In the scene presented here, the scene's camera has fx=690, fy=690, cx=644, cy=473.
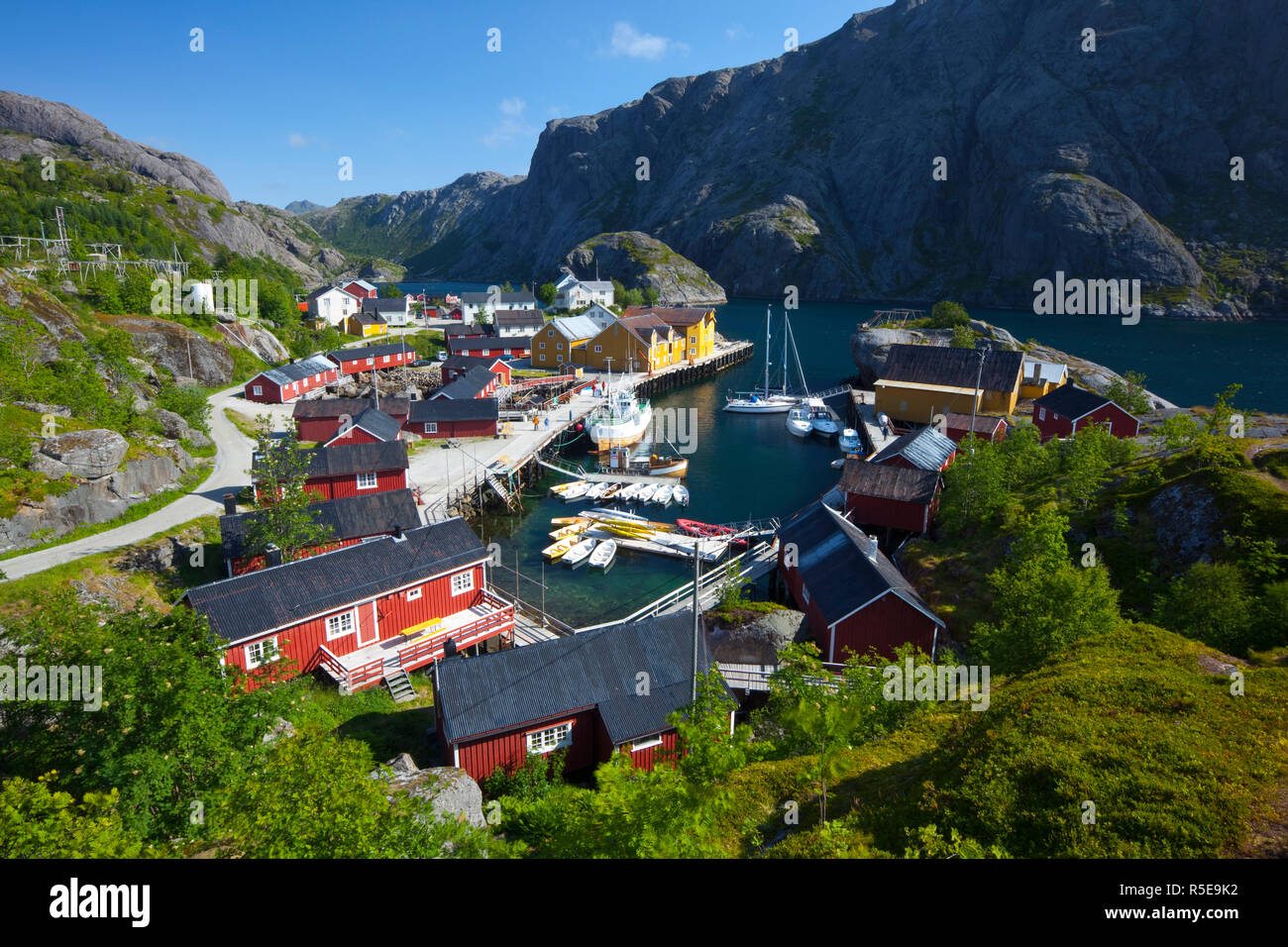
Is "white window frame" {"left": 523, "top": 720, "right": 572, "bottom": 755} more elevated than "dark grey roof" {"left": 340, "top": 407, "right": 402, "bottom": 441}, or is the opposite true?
"dark grey roof" {"left": 340, "top": 407, "right": 402, "bottom": 441}

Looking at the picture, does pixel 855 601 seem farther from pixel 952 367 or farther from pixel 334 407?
pixel 334 407

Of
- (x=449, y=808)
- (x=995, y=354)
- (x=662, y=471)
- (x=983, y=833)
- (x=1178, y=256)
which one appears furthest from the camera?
(x=1178, y=256)

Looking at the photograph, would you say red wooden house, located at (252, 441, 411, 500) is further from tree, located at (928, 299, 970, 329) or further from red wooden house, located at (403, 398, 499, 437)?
tree, located at (928, 299, 970, 329)

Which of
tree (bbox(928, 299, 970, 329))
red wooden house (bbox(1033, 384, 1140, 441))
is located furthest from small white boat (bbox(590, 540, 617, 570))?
tree (bbox(928, 299, 970, 329))

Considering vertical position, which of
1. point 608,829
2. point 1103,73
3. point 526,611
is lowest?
point 526,611

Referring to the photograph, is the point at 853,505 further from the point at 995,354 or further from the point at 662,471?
the point at 995,354

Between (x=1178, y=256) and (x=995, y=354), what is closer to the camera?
(x=995, y=354)

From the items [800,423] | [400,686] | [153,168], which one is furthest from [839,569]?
[153,168]
